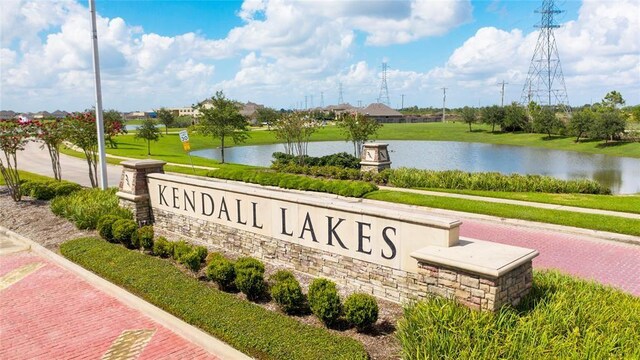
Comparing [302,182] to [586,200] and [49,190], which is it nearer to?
[49,190]

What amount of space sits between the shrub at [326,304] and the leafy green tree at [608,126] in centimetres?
5276

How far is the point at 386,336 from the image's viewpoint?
19.8 feet

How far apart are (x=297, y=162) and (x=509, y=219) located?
1523 centimetres

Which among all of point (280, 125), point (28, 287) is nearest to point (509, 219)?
point (28, 287)

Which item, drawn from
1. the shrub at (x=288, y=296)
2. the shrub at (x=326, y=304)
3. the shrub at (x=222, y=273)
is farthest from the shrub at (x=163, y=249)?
the shrub at (x=326, y=304)

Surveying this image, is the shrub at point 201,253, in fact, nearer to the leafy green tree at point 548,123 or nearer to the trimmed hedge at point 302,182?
the trimmed hedge at point 302,182

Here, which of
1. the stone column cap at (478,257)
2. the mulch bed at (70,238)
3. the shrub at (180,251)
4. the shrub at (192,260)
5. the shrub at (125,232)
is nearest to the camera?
the stone column cap at (478,257)

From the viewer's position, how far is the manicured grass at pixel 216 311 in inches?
220

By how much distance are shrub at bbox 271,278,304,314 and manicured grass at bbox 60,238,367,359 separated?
0.68ft

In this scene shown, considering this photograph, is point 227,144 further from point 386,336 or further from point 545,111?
point 386,336

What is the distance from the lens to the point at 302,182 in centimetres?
1819

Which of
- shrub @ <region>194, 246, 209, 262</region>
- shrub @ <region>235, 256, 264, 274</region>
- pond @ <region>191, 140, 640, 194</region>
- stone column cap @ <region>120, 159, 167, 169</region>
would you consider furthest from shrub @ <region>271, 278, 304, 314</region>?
pond @ <region>191, 140, 640, 194</region>

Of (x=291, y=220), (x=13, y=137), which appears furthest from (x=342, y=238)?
(x=13, y=137)

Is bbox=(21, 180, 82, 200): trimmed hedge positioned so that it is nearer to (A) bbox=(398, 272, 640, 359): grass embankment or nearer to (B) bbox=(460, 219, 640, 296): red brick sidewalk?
(B) bbox=(460, 219, 640, 296): red brick sidewalk
